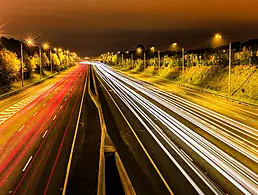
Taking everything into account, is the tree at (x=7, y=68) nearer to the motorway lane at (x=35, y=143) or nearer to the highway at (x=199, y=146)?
the motorway lane at (x=35, y=143)

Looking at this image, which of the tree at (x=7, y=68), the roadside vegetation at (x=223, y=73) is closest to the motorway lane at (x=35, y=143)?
the tree at (x=7, y=68)

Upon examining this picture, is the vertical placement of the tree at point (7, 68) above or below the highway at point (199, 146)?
above

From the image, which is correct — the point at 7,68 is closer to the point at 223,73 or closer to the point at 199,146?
the point at 223,73

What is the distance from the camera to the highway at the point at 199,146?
16203 millimetres

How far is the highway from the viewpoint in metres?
16.2

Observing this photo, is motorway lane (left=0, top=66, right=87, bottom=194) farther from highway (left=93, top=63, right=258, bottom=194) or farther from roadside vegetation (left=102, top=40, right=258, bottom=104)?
roadside vegetation (left=102, top=40, right=258, bottom=104)

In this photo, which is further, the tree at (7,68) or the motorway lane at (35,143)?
the tree at (7,68)

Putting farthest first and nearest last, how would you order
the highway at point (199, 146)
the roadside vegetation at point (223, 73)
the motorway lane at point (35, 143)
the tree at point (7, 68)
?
1. the tree at point (7, 68)
2. the roadside vegetation at point (223, 73)
3. the motorway lane at point (35, 143)
4. the highway at point (199, 146)

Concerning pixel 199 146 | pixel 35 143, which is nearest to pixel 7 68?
pixel 35 143

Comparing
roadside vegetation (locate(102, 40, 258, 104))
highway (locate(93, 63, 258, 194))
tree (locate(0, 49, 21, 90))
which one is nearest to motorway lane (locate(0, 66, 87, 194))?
highway (locate(93, 63, 258, 194))

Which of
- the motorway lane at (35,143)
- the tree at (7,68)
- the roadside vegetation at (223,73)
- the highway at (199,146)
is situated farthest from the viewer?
the tree at (7,68)

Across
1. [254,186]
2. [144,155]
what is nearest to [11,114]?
[144,155]

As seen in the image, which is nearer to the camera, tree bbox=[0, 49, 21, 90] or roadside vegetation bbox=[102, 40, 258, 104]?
roadside vegetation bbox=[102, 40, 258, 104]

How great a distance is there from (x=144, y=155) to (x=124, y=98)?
27312 millimetres
